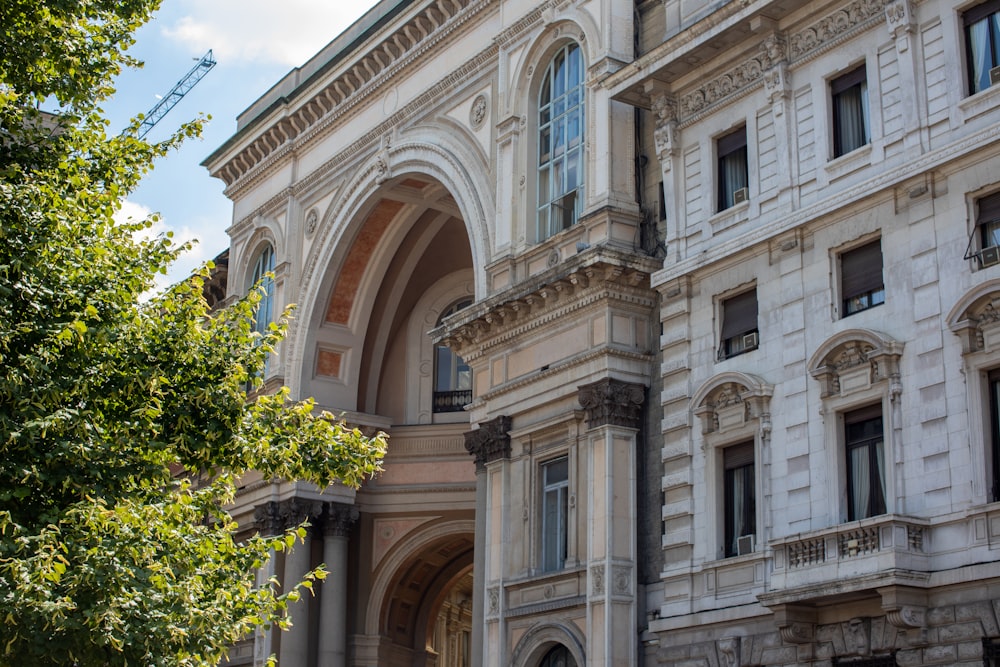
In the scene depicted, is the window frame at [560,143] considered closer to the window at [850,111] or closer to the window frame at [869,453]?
the window at [850,111]

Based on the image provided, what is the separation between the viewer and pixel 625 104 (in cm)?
3027

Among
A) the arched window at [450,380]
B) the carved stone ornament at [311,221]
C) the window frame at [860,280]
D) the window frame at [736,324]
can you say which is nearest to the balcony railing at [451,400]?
the arched window at [450,380]

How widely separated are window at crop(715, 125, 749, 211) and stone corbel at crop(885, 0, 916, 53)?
386 centimetres

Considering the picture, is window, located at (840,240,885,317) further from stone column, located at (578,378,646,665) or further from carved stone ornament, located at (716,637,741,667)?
carved stone ornament, located at (716,637,741,667)

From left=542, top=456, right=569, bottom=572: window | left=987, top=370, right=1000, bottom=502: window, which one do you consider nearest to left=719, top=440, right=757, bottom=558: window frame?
left=542, top=456, right=569, bottom=572: window

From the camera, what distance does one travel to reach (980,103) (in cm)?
2234

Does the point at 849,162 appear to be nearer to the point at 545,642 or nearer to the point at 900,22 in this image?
the point at 900,22

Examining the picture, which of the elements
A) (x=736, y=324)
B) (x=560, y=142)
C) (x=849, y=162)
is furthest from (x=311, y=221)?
(x=849, y=162)

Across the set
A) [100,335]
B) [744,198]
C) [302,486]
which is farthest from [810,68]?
[302,486]

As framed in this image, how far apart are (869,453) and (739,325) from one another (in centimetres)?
402

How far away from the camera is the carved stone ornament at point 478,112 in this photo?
35438mm

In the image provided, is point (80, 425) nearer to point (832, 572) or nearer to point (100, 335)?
point (100, 335)

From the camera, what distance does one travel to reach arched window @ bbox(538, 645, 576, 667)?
28.5 metres

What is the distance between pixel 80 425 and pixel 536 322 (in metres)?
14.6
